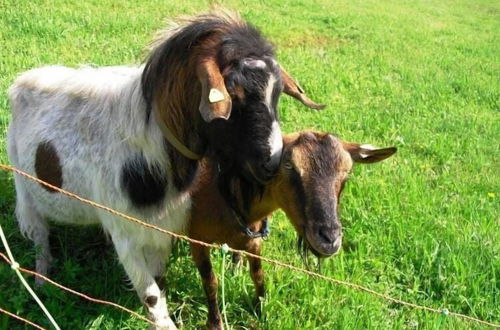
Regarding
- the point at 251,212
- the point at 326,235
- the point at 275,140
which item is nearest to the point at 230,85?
the point at 275,140

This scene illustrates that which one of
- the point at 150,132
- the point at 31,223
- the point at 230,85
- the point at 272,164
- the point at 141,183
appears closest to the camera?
the point at 230,85

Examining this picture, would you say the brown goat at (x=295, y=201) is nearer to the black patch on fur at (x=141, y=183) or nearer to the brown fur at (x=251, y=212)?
the brown fur at (x=251, y=212)

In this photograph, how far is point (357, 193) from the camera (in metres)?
4.52

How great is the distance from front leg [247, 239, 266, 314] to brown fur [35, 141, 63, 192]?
121 cm

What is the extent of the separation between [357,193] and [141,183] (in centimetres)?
222

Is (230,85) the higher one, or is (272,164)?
(230,85)

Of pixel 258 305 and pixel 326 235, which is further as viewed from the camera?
pixel 258 305

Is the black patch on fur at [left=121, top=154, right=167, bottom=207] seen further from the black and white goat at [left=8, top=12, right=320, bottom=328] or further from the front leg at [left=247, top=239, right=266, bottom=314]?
the front leg at [left=247, top=239, right=266, bottom=314]

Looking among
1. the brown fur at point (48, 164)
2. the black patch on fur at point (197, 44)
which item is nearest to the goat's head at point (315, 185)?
the black patch on fur at point (197, 44)

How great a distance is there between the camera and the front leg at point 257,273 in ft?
10.7

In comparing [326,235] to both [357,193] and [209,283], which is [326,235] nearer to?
[209,283]

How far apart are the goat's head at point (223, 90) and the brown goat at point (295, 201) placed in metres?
0.14

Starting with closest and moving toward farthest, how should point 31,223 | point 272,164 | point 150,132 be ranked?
1. point 272,164
2. point 150,132
3. point 31,223

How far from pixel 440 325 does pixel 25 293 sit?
8.01 feet
